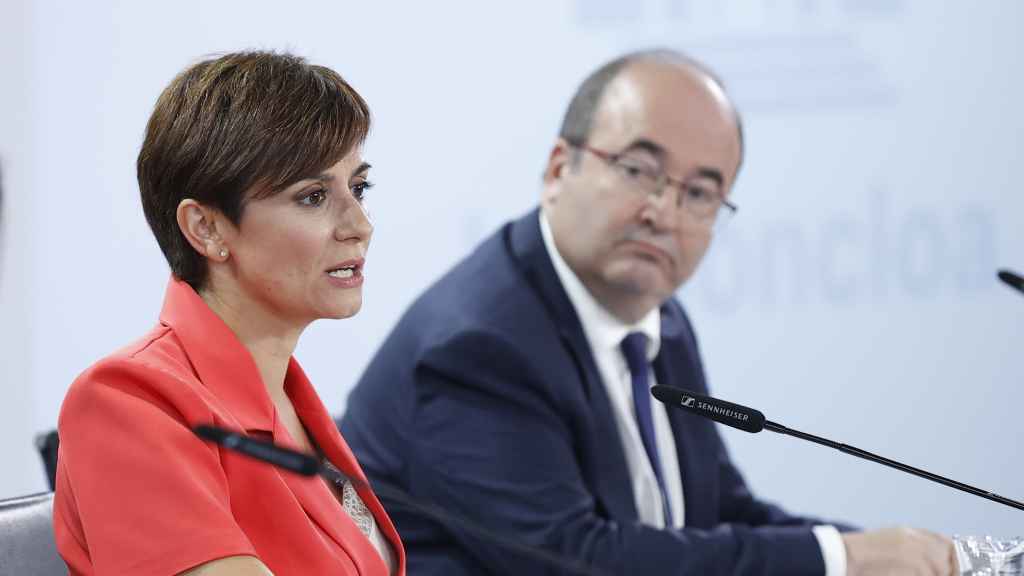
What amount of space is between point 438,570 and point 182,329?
0.83 m

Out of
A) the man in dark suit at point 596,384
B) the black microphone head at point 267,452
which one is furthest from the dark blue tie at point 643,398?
the black microphone head at point 267,452

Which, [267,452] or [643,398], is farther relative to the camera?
[643,398]

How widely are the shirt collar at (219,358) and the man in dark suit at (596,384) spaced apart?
706 millimetres

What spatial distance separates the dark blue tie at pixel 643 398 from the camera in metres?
2.25

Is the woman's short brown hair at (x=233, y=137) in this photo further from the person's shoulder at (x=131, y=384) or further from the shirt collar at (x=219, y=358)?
the person's shoulder at (x=131, y=384)

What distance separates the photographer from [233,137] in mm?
1364

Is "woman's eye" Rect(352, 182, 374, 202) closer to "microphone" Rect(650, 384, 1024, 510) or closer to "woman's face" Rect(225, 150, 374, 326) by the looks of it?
"woman's face" Rect(225, 150, 374, 326)

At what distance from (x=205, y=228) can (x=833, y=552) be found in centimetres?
110

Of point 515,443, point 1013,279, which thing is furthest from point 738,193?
point 1013,279

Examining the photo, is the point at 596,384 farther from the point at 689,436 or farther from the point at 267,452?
the point at 267,452

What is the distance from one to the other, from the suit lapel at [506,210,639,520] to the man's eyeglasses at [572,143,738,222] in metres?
0.19

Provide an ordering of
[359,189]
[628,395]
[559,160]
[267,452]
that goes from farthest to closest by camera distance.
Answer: [559,160], [628,395], [359,189], [267,452]

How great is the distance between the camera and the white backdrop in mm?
3205

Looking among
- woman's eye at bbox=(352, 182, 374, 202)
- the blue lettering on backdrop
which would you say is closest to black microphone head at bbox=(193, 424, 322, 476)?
woman's eye at bbox=(352, 182, 374, 202)
